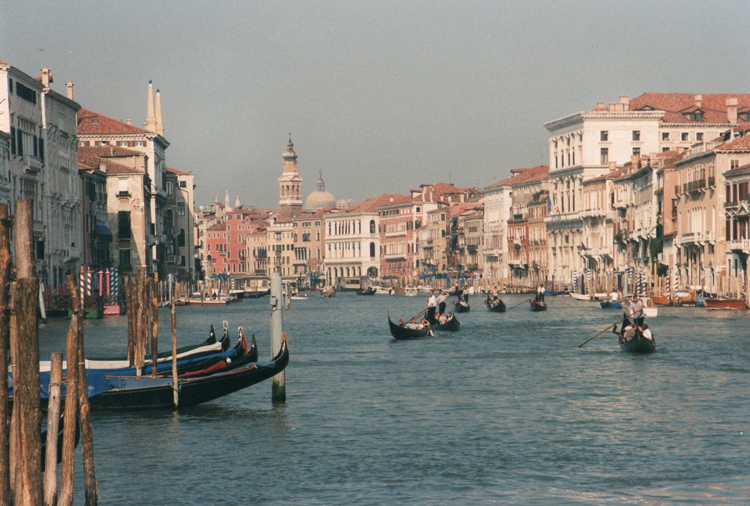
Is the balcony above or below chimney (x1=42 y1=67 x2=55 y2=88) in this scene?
below

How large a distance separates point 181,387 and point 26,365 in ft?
33.4

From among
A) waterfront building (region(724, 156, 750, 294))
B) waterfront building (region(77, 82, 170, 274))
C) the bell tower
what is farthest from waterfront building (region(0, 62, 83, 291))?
the bell tower

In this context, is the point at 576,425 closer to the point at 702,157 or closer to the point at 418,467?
the point at 418,467

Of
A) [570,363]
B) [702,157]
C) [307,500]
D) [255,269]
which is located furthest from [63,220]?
[255,269]

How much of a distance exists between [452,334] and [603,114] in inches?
2590

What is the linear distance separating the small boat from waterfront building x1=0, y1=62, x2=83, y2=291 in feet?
92.4

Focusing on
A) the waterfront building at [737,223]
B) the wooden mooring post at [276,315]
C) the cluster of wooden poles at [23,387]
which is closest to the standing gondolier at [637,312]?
the wooden mooring post at [276,315]

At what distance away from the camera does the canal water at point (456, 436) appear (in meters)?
15.4

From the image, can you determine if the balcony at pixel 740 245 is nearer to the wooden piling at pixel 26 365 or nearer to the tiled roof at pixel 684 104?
A: the tiled roof at pixel 684 104

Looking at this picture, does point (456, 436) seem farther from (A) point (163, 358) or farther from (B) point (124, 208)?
(B) point (124, 208)

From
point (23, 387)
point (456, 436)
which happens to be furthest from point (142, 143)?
point (23, 387)

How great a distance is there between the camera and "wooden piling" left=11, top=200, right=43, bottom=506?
11.0 m

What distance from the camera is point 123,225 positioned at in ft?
258

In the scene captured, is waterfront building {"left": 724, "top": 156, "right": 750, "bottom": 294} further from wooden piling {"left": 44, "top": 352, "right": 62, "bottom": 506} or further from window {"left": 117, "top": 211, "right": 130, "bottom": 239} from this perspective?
wooden piling {"left": 44, "top": 352, "right": 62, "bottom": 506}
